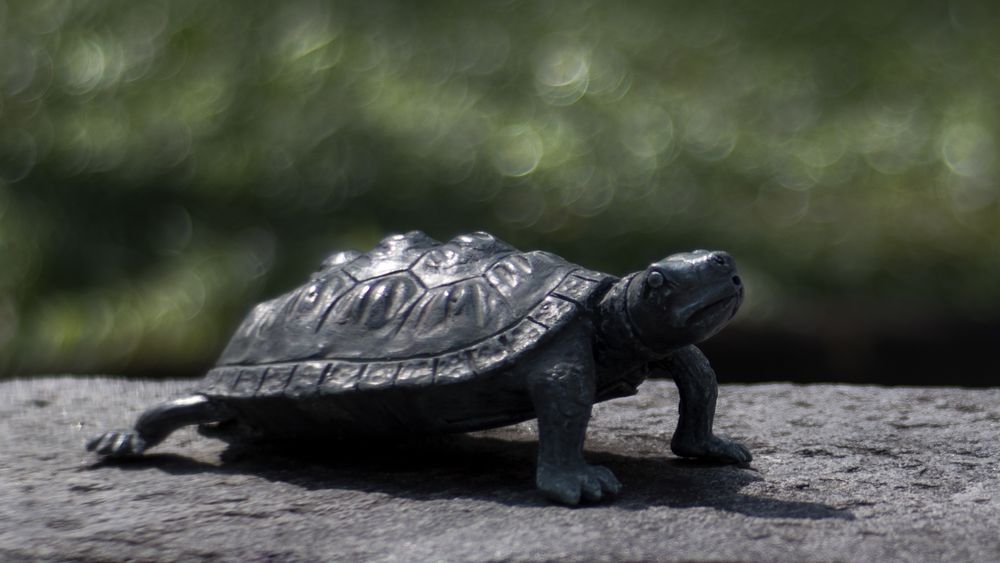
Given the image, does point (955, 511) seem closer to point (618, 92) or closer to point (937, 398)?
point (937, 398)

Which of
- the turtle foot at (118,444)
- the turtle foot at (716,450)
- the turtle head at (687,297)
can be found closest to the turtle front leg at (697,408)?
the turtle foot at (716,450)

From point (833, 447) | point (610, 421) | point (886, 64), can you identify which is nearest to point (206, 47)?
point (886, 64)

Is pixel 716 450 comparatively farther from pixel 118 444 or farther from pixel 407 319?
pixel 118 444

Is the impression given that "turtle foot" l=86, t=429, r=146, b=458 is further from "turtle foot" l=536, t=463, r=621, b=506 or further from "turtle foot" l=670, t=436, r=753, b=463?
"turtle foot" l=670, t=436, r=753, b=463

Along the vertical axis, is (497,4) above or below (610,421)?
above

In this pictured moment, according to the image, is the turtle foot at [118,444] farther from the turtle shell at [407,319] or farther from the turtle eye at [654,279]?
the turtle eye at [654,279]

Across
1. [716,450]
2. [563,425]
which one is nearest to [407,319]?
[563,425]

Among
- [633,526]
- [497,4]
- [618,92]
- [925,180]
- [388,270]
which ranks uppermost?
[497,4]
